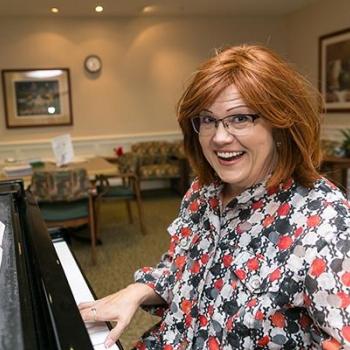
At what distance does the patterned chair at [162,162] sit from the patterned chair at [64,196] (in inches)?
94.5

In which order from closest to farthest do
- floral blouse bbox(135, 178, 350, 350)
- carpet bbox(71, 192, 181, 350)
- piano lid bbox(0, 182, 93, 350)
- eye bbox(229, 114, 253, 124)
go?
piano lid bbox(0, 182, 93, 350), floral blouse bbox(135, 178, 350, 350), eye bbox(229, 114, 253, 124), carpet bbox(71, 192, 181, 350)

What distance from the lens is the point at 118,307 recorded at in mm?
1134

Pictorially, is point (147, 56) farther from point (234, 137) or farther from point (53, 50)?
point (234, 137)

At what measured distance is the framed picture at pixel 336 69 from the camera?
227 inches

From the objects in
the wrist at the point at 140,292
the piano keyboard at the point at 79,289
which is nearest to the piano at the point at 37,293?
the piano keyboard at the point at 79,289

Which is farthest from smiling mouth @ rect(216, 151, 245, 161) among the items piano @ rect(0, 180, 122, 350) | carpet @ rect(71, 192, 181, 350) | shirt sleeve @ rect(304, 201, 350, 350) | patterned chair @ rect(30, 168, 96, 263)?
patterned chair @ rect(30, 168, 96, 263)

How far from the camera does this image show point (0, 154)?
21.0ft

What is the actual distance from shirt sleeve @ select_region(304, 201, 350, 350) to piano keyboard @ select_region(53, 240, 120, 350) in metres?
0.44

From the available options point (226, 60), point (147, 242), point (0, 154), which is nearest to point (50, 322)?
point (226, 60)

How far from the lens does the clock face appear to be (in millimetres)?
6574

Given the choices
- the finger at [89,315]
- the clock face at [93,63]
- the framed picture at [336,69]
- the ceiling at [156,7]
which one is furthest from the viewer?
the clock face at [93,63]

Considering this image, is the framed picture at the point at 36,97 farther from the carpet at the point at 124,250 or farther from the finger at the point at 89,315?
the finger at the point at 89,315

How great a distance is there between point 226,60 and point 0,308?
2.24 feet

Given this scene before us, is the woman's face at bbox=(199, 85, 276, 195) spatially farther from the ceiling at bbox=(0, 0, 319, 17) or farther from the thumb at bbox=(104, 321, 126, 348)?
the ceiling at bbox=(0, 0, 319, 17)
